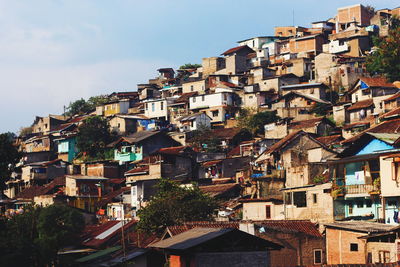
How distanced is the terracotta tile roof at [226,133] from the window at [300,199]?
29.6m

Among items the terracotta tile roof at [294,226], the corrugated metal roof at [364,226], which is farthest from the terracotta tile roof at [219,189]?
the corrugated metal roof at [364,226]

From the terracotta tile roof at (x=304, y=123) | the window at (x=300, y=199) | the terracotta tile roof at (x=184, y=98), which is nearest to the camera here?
the window at (x=300, y=199)

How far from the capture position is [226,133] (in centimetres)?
7069

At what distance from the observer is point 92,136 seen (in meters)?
77.0

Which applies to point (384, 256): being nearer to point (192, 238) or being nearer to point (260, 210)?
point (192, 238)

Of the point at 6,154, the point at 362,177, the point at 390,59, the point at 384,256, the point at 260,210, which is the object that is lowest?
the point at 384,256

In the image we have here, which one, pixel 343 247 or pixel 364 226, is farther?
pixel 343 247

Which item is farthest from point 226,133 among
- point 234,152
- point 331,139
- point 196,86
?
point 196,86

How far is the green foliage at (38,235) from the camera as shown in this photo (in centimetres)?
3481

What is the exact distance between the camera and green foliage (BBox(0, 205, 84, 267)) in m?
34.8

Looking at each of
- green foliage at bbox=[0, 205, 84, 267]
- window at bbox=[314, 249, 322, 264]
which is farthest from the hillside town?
green foliage at bbox=[0, 205, 84, 267]

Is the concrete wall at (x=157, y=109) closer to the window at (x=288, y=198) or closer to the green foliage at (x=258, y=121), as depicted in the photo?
the green foliage at (x=258, y=121)

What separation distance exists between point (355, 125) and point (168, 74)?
50.4 m

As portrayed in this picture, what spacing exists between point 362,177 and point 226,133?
3642 cm
